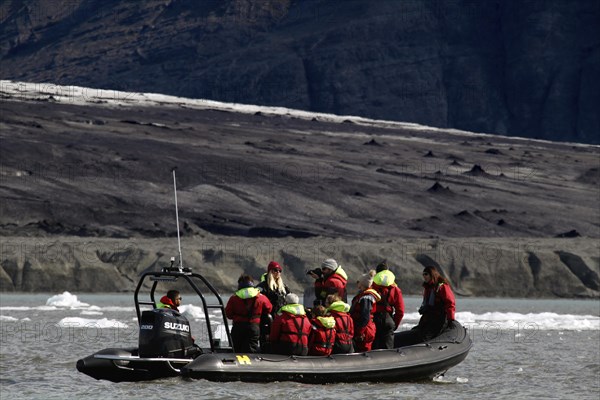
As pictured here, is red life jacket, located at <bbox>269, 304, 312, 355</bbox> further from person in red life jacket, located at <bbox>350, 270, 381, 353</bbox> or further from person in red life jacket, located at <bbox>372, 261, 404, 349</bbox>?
person in red life jacket, located at <bbox>372, 261, 404, 349</bbox>

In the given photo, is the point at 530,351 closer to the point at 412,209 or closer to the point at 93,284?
the point at 93,284

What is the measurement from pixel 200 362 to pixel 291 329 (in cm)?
148

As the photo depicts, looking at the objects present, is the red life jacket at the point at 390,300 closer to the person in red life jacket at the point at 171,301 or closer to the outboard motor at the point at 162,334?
the person in red life jacket at the point at 171,301

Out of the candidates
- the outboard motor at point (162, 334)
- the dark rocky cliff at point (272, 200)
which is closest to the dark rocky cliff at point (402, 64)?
the dark rocky cliff at point (272, 200)

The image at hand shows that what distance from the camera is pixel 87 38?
166500 millimetres

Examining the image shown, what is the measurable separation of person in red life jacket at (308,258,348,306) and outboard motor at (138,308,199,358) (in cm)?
222

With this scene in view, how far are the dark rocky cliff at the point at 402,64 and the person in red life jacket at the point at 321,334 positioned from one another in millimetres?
124112

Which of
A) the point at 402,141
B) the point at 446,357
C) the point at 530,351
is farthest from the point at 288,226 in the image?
the point at 446,357

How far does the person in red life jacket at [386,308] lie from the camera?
68.8 feet

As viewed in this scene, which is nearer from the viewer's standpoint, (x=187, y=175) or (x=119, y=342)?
(x=119, y=342)

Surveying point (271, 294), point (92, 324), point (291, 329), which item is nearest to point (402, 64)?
point (92, 324)

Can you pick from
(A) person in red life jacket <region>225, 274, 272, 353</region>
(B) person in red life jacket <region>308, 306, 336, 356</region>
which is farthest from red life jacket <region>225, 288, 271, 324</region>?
(B) person in red life jacket <region>308, 306, 336, 356</region>

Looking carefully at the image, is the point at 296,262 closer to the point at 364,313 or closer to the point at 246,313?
the point at 364,313

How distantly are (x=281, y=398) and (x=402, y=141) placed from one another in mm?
95974
